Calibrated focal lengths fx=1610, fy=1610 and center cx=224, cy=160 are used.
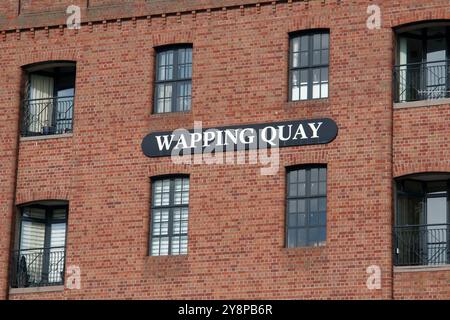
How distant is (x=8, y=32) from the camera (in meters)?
43.5

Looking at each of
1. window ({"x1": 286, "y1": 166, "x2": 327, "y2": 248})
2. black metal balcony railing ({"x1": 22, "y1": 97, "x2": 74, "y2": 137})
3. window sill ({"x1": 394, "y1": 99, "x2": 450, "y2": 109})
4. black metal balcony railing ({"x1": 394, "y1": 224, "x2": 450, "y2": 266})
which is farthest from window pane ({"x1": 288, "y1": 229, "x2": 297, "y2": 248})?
black metal balcony railing ({"x1": 22, "y1": 97, "x2": 74, "y2": 137})

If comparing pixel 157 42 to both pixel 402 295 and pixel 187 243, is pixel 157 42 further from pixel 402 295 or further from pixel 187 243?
pixel 402 295

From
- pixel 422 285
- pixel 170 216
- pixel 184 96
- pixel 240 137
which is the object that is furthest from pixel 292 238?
pixel 184 96

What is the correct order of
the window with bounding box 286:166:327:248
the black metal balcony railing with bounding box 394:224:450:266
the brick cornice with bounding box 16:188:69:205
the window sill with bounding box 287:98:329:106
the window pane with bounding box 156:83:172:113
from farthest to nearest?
the brick cornice with bounding box 16:188:69:205 → the window pane with bounding box 156:83:172:113 → the window sill with bounding box 287:98:329:106 → the window with bounding box 286:166:327:248 → the black metal balcony railing with bounding box 394:224:450:266

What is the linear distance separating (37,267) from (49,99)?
4564 mm

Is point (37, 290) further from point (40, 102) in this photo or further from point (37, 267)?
point (40, 102)

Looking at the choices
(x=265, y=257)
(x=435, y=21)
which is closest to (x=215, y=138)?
(x=265, y=257)

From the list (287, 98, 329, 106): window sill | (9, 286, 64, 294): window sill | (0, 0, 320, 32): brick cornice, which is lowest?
(9, 286, 64, 294): window sill

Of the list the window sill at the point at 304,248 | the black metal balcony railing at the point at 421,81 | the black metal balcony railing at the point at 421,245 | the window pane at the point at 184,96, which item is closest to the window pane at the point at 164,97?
the window pane at the point at 184,96

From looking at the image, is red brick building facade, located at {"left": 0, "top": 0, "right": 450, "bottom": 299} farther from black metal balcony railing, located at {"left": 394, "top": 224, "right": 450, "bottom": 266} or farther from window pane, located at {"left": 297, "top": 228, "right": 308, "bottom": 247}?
window pane, located at {"left": 297, "top": 228, "right": 308, "bottom": 247}

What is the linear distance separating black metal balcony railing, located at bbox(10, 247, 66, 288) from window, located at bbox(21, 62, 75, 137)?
10.5ft

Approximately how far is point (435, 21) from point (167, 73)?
23.5ft

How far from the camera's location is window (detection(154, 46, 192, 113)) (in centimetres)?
4138

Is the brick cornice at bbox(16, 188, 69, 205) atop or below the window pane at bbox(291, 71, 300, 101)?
below
